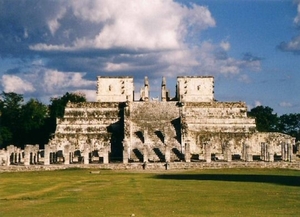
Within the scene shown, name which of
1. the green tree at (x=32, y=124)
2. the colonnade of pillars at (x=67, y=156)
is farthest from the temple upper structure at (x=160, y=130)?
the green tree at (x=32, y=124)

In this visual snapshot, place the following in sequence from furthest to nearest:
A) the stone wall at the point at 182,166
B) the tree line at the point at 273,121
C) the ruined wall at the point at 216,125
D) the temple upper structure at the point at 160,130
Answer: the tree line at the point at 273,121
the ruined wall at the point at 216,125
the temple upper structure at the point at 160,130
the stone wall at the point at 182,166

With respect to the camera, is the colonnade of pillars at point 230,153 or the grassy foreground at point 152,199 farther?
the colonnade of pillars at point 230,153

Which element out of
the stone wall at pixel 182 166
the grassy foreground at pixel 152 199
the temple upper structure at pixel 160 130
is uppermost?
the temple upper structure at pixel 160 130

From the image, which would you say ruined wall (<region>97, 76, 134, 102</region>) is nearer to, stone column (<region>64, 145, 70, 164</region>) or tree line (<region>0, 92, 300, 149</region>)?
tree line (<region>0, 92, 300, 149</region>)

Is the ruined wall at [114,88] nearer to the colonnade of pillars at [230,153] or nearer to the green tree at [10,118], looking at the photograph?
the green tree at [10,118]

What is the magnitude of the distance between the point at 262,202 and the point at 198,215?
3919mm

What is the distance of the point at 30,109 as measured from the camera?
7712 centimetres

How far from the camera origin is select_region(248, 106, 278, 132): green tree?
299ft

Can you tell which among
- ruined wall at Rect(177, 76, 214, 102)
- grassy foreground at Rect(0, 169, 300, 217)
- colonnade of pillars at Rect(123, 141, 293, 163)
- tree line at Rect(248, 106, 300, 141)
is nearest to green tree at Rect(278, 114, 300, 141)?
tree line at Rect(248, 106, 300, 141)

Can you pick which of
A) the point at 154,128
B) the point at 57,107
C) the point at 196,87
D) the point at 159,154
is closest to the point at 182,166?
→ the point at 159,154

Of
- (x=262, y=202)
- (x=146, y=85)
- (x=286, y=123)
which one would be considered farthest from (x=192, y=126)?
(x=286, y=123)

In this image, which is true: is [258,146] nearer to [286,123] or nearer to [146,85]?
[146,85]

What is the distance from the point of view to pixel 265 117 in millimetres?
93562

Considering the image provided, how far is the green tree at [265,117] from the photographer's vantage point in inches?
3588
